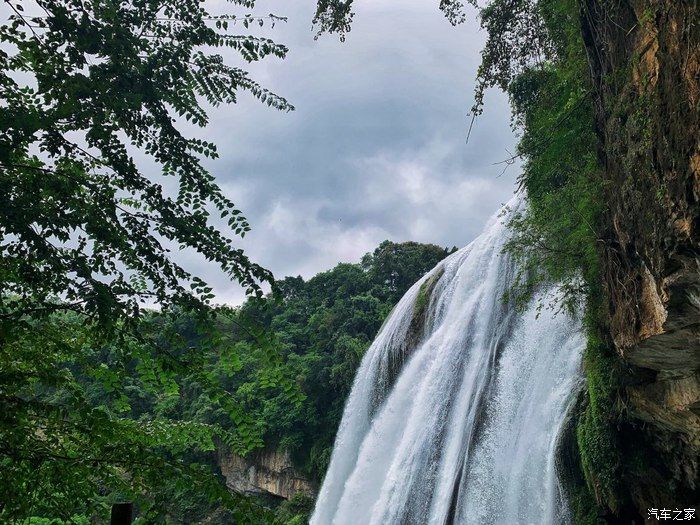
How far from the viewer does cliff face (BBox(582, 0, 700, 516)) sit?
4.26 m

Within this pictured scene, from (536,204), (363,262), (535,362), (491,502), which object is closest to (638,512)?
(491,502)

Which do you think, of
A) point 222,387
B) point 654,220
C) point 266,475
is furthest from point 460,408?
point 266,475

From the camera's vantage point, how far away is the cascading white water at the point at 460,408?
873 centimetres

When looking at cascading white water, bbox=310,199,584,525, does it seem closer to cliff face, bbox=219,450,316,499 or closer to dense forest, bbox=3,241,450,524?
dense forest, bbox=3,241,450,524

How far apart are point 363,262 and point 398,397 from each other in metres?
17.8

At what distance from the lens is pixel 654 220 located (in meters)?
4.88

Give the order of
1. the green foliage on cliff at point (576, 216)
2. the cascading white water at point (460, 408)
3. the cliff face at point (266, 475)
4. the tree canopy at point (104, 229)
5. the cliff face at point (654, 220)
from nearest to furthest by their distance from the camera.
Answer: the tree canopy at point (104, 229) → the cliff face at point (654, 220) → the green foliage on cliff at point (576, 216) → the cascading white water at point (460, 408) → the cliff face at point (266, 475)

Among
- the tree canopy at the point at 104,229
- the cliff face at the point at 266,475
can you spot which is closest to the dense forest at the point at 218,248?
the tree canopy at the point at 104,229

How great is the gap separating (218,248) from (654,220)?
4.12 metres

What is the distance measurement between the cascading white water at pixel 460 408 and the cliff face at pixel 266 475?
436 centimetres

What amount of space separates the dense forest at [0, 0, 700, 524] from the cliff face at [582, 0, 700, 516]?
0.09 feet

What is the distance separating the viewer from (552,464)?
803 centimetres

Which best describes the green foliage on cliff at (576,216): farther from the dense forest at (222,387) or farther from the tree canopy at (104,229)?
the tree canopy at (104,229)

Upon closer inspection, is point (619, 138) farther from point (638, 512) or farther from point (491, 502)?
point (491, 502)
